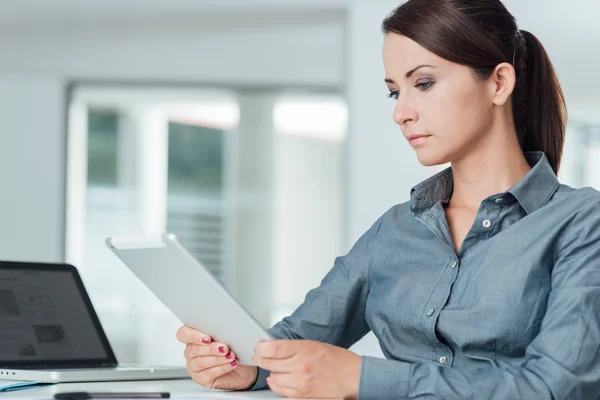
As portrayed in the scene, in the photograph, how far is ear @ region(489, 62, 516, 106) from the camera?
1.73 meters

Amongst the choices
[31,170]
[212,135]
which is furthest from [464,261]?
[212,135]

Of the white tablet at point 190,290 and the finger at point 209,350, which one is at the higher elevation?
the white tablet at point 190,290

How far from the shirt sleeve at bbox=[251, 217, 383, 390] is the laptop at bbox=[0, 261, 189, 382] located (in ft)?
0.84

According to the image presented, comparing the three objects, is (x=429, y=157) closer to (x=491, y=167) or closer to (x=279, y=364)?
(x=491, y=167)

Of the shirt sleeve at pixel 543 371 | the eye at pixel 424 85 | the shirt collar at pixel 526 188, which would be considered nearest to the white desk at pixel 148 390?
the shirt sleeve at pixel 543 371

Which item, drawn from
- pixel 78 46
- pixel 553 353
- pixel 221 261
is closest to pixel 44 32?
pixel 78 46

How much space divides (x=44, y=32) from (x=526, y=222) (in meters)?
4.00

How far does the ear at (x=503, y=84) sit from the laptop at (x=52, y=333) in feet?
2.72

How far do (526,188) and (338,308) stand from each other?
44 cm

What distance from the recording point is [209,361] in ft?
5.19

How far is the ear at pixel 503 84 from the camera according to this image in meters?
1.73

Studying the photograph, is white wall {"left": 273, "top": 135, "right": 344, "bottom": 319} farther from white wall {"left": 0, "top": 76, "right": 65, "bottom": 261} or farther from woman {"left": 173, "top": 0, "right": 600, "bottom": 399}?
woman {"left": 173, "top": 0, "right": 600, "bottom": 399}

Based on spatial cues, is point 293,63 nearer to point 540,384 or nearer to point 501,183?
point 501,183

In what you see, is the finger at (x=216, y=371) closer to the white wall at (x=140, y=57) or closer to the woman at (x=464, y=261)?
the woman at (x=464, y=261)
